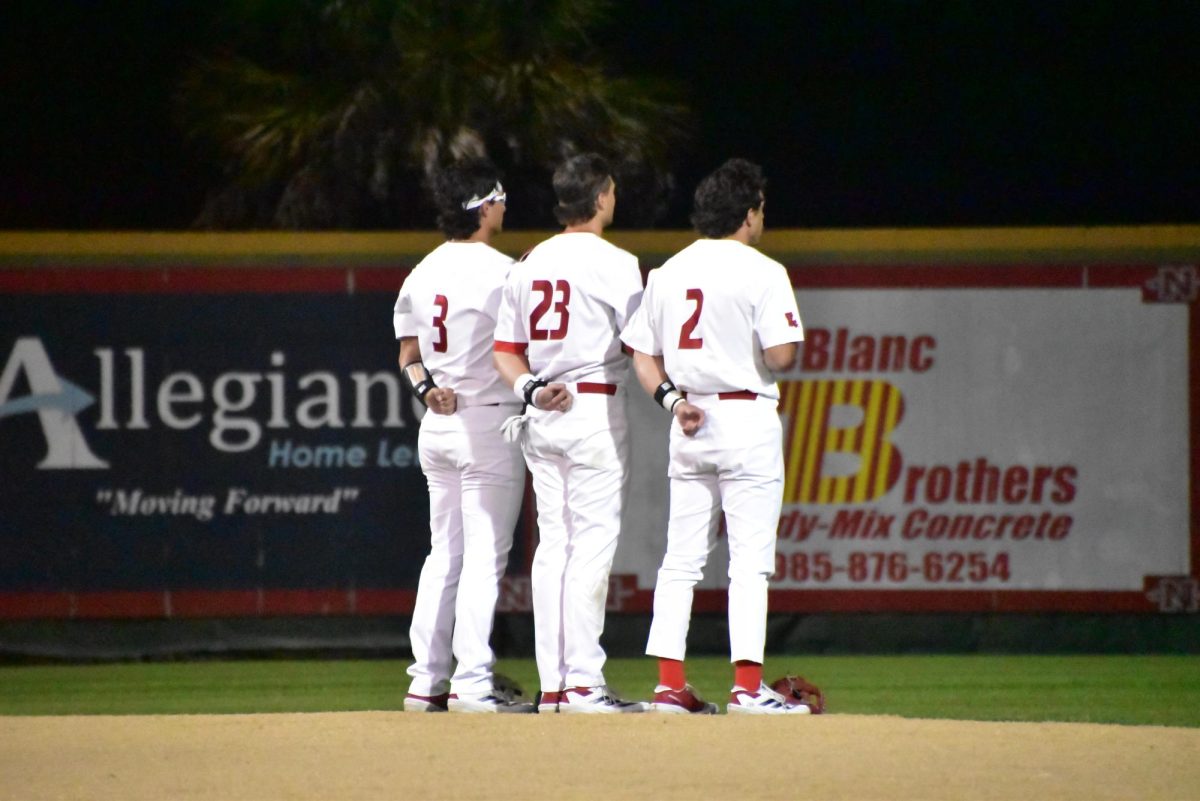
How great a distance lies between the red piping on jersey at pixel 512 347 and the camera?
7.66 meters

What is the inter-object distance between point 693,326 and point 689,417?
0.34 m

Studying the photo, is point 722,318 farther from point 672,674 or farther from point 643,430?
point 643,430

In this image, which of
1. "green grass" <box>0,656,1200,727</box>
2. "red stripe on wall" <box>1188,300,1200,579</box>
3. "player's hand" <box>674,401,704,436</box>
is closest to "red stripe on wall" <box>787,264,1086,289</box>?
"red stripe on wall" <box>1188,300,1200,579</box>

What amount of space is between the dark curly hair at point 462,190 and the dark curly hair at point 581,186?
38cm

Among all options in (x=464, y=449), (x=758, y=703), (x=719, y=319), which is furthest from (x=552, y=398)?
(x=758, y=703)

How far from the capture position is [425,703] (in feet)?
25.9

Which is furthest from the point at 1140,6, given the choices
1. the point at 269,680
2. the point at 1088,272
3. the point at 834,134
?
the point at 269,680

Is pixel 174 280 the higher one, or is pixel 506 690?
pixel 174 280

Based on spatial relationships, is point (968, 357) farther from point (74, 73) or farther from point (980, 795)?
point (74, 73)

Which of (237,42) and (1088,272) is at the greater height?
(237,42)

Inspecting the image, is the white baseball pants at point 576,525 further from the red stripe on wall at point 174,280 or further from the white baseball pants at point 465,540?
the red stripe on wall at point 174,280

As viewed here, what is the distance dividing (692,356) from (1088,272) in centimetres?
466

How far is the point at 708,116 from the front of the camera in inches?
837

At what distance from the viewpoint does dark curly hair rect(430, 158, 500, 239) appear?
789cm
